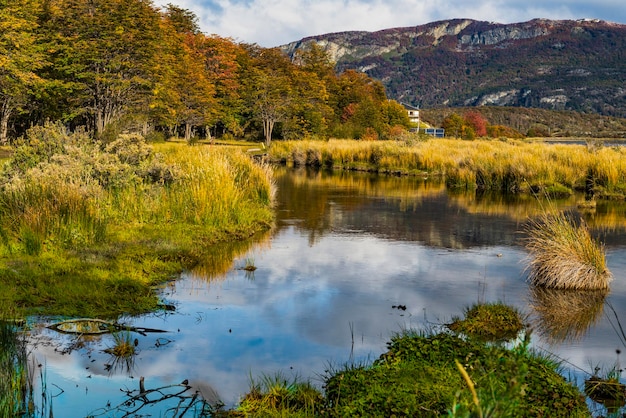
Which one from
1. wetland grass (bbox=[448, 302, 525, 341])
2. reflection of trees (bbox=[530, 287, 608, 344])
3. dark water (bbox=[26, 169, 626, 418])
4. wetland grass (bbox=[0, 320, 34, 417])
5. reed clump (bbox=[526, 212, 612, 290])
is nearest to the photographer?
wetland grass (bbox=[0, 320, 34, 417])

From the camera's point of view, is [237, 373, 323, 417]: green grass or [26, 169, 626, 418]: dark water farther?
[26, 169, 626, 418]: dark water

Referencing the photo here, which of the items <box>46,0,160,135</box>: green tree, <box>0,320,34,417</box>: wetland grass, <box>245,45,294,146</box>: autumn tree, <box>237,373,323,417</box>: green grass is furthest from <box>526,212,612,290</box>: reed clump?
<box>245,45,294,146</box>: autumn tree

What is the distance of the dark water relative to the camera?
6781 mm

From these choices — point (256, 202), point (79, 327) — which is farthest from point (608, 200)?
point (79, 327)

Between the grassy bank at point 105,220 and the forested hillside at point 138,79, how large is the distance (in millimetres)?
9930

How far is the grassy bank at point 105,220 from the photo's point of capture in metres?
9.46

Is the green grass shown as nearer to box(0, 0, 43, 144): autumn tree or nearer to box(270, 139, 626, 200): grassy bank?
box(270, 139, 626, 200): grassy bank

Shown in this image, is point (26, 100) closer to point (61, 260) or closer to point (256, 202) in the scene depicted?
point (256, 202)

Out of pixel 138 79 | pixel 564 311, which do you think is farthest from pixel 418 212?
pixel 138 79

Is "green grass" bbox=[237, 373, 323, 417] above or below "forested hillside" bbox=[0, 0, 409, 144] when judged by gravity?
below

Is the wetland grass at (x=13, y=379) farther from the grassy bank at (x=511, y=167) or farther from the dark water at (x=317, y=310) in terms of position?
the grassy bank at (x=511, y=167)

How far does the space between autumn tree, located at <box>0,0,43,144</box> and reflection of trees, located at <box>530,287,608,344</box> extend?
3449cm

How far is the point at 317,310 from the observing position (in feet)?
31.0

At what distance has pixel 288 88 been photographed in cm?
6938
